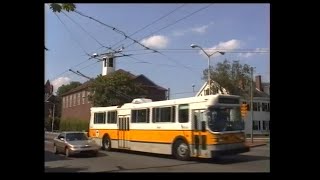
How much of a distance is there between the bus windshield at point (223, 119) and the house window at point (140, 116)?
123 inches

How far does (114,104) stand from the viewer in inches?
718

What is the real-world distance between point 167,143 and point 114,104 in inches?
134

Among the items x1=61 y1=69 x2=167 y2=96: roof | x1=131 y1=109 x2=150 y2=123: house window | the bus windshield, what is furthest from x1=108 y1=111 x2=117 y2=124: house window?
the bus windshield

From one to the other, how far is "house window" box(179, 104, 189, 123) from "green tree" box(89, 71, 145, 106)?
1961 mm

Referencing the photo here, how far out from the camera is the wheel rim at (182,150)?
14944mm

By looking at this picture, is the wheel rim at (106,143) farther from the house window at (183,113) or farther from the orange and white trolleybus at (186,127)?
the house window at (183,113)

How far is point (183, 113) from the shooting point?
1520cm

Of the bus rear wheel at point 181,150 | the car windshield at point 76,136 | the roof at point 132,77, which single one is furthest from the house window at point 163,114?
the car windshield at point 76,136

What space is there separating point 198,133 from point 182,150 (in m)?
0.89

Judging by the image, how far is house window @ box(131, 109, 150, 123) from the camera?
16942 mm

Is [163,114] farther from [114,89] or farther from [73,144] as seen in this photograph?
[73,144]

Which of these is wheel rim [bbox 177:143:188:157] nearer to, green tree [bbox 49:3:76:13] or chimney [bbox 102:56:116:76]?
chimney [bbox 102:56:116:76]
